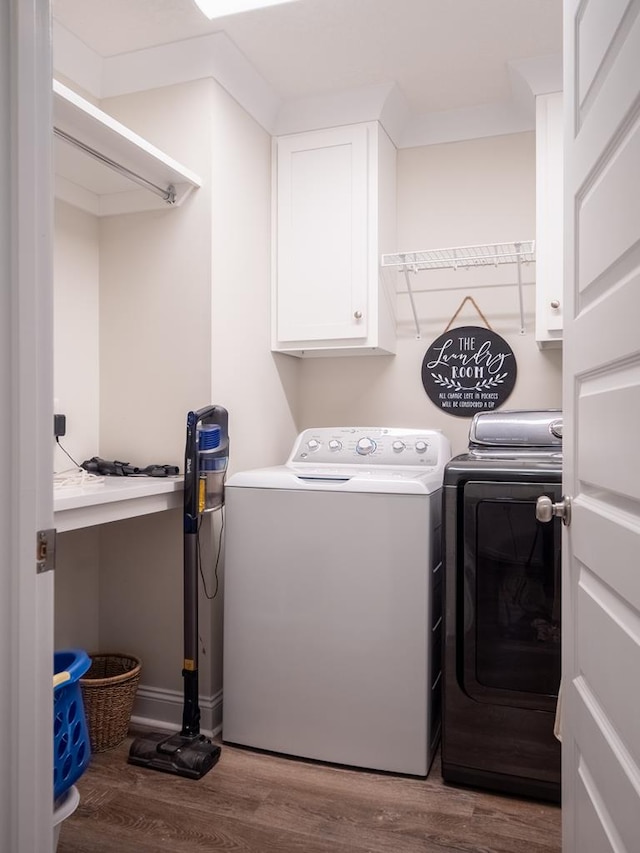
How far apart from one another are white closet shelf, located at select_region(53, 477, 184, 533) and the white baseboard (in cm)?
74

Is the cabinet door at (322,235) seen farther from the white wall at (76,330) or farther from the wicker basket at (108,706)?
the wicker basket at (108,706)

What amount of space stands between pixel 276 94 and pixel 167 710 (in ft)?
8.20

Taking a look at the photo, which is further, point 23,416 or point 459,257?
point 459,257

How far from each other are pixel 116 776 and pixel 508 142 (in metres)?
2.88

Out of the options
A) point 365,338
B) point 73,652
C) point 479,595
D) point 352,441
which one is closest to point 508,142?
point 365,338

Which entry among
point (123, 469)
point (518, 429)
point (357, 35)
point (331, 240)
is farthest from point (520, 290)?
point (123, 469)

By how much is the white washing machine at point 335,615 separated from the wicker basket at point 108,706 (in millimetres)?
342

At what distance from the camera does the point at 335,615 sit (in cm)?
221

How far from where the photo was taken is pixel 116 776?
2125 millimetres

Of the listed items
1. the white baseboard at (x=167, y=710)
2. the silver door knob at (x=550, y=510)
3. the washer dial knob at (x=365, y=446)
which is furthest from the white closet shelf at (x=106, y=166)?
the white baseboard at (x=167, y=710)

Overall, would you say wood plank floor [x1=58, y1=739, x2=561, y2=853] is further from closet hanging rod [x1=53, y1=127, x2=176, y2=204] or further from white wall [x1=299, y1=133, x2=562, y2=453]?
closet hanging rod [x1=53, y1=127, x2=176, y2=204]

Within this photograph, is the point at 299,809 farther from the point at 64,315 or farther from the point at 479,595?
the point at 64,315

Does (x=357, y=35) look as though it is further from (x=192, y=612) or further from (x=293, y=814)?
(x=293, y=814)

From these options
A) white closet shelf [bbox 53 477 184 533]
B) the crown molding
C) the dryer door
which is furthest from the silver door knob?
the crown molding
